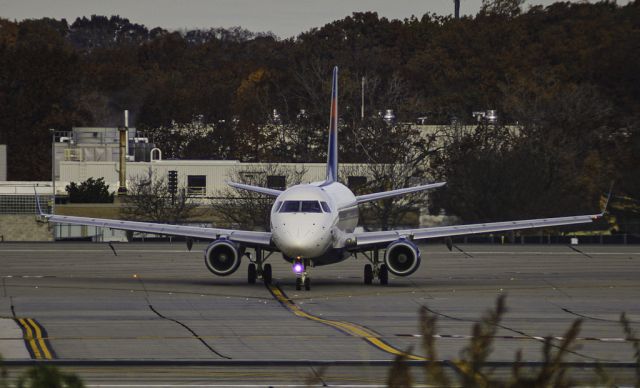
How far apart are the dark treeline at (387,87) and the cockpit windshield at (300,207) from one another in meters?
52.2

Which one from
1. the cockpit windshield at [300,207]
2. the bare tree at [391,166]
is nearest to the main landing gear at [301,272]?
the cockpit windshield at [300,207]

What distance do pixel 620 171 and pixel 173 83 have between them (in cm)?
8254

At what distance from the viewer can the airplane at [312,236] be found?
124ft

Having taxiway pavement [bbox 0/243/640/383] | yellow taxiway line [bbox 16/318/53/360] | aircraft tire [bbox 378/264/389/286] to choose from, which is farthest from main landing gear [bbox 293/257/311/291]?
yellow taxiway line [bbox 16/318/53/360]

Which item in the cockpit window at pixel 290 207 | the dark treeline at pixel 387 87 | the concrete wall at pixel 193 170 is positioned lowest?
the cockpit window at pixel 290 207

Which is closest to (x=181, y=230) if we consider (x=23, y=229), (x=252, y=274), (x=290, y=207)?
(x=252, y=274)

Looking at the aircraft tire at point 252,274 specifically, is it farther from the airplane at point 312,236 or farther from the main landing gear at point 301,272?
the main landing gear at point 301,272

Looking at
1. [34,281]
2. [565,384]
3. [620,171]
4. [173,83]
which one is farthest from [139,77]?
[565,384]

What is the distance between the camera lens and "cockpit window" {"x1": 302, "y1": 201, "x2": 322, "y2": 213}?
38344mm

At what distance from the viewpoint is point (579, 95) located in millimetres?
120062

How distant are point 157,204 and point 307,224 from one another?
51.6 m

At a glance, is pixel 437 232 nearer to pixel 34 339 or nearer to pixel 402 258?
pixel 402 258

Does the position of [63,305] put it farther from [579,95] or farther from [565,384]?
[579,95]

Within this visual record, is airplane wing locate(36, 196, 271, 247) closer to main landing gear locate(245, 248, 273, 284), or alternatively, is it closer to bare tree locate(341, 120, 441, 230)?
main landing gear locate(245, 248, 273, 284)
